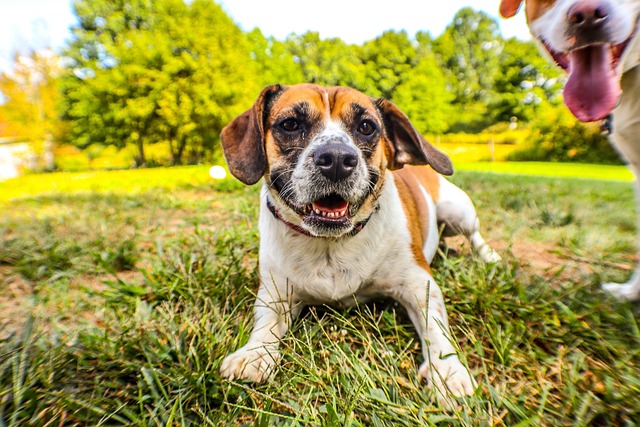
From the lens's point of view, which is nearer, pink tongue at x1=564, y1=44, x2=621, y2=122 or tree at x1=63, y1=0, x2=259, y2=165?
pink tongue at x1=564, y1=44, x2=621, y2=122

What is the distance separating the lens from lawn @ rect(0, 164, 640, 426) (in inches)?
45.9

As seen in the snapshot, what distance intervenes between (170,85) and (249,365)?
20.6m

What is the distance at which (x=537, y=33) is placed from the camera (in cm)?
199

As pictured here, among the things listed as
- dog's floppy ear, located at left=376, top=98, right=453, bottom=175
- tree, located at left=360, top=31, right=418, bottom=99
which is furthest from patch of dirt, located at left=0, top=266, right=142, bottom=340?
tree, located at left=360, top=31, right=418, bottom=99

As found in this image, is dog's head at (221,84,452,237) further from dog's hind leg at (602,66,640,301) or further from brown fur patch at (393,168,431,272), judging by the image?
dog's hind leg at (602,66,640,301)

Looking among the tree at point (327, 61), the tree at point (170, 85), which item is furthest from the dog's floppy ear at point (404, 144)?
the tree at point (327, 61)

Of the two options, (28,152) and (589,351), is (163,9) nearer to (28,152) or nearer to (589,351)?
(28,152)

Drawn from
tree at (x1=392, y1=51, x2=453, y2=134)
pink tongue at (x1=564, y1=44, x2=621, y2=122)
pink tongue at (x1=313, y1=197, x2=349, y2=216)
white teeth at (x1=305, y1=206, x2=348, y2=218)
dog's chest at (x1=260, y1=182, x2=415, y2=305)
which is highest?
tree at (x1=392, y1=51, x2=453, y2=134)

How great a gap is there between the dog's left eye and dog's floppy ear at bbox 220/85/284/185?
52 cm

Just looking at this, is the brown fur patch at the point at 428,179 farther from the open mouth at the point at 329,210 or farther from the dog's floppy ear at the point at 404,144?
the open mouth at the point at 329,210

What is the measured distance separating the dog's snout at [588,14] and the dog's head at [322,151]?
32.7 inches

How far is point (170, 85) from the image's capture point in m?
18.8

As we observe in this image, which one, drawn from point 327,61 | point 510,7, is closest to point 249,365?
point 510,7

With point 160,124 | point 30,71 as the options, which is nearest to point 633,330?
point 160,124
